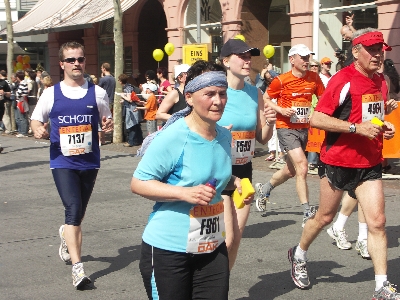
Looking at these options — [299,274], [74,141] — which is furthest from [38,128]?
[299,274]

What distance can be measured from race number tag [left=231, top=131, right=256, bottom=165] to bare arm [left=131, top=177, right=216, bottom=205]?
7.06 feet

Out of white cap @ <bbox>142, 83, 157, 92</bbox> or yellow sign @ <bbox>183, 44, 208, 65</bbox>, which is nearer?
yellow sign @ <bbox>183, 44, 208, 65</bbox>

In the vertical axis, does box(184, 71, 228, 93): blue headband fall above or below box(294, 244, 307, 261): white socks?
above

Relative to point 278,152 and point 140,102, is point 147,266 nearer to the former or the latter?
point 278,152

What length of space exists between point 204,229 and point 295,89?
216 inches

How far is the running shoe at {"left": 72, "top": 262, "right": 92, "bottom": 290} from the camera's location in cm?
623

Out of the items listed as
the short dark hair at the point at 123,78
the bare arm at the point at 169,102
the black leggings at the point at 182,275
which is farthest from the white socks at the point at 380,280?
the short dark hair at the point at 123,78

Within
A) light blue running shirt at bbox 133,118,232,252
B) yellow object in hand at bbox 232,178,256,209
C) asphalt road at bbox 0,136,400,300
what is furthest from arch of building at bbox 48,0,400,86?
light blue running shirt at bbox 133,118,232,252

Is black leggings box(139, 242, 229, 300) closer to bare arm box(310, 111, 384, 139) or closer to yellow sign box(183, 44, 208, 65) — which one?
bare arm box(310, 111, 384, 139)

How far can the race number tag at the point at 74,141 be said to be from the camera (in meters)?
6.47

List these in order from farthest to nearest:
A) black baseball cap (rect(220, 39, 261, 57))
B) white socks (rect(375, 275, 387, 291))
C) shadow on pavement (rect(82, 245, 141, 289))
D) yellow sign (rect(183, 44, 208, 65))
Answer: yellow sign (rect(183, 44, 208, 65)) < shadow on pavement (rect(82, 245, 141, 289)) < black baseball cap (rect(220, 39, 261, 57)) < white socks (rect(375, 275, 387, 291))

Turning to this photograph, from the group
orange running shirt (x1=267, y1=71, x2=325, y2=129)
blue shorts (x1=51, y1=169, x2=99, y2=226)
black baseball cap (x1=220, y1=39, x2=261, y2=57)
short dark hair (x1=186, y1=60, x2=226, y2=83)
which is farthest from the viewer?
orange running shirt (x1=267, y1=71, x2=325, y2=129)

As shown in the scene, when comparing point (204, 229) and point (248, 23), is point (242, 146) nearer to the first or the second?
point (204, 229)

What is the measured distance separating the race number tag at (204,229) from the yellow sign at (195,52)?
13531mm
